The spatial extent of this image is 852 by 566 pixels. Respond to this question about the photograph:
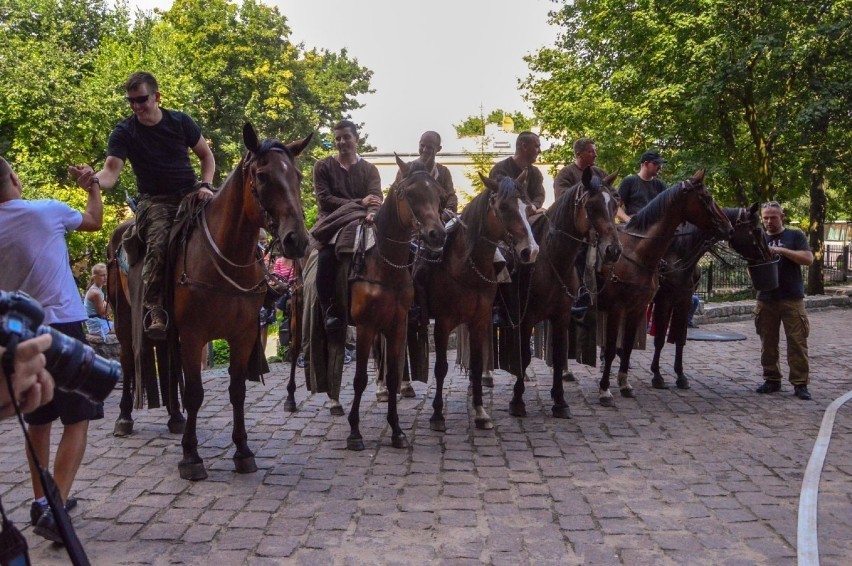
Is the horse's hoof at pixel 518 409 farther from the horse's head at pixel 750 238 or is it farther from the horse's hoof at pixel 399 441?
the horse's head at pixel 750 238

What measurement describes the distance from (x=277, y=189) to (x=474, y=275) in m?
2.58

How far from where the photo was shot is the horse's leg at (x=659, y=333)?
A: 33.7 ft

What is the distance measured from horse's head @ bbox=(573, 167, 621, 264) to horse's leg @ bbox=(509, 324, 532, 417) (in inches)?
45.9

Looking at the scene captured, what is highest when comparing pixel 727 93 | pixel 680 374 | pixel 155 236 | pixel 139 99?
pixel 727 93

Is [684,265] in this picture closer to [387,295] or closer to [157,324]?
[387,295]

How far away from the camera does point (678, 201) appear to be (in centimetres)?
927

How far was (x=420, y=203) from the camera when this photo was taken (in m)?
6.75

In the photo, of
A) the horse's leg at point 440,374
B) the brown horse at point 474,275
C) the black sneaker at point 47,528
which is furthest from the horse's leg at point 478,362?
the black sneaker at point 47,528

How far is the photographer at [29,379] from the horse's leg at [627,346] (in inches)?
321

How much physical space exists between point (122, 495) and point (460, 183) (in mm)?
47044

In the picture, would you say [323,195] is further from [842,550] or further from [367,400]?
[842,550]

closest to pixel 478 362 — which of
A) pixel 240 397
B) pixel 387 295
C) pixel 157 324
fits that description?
pixel 387 295

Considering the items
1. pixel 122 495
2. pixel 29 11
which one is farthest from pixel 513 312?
pixel 29 11

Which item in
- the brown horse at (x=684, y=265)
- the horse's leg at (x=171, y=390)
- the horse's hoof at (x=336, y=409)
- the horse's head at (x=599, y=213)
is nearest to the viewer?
the horse's leg at (x=171, y=390)
